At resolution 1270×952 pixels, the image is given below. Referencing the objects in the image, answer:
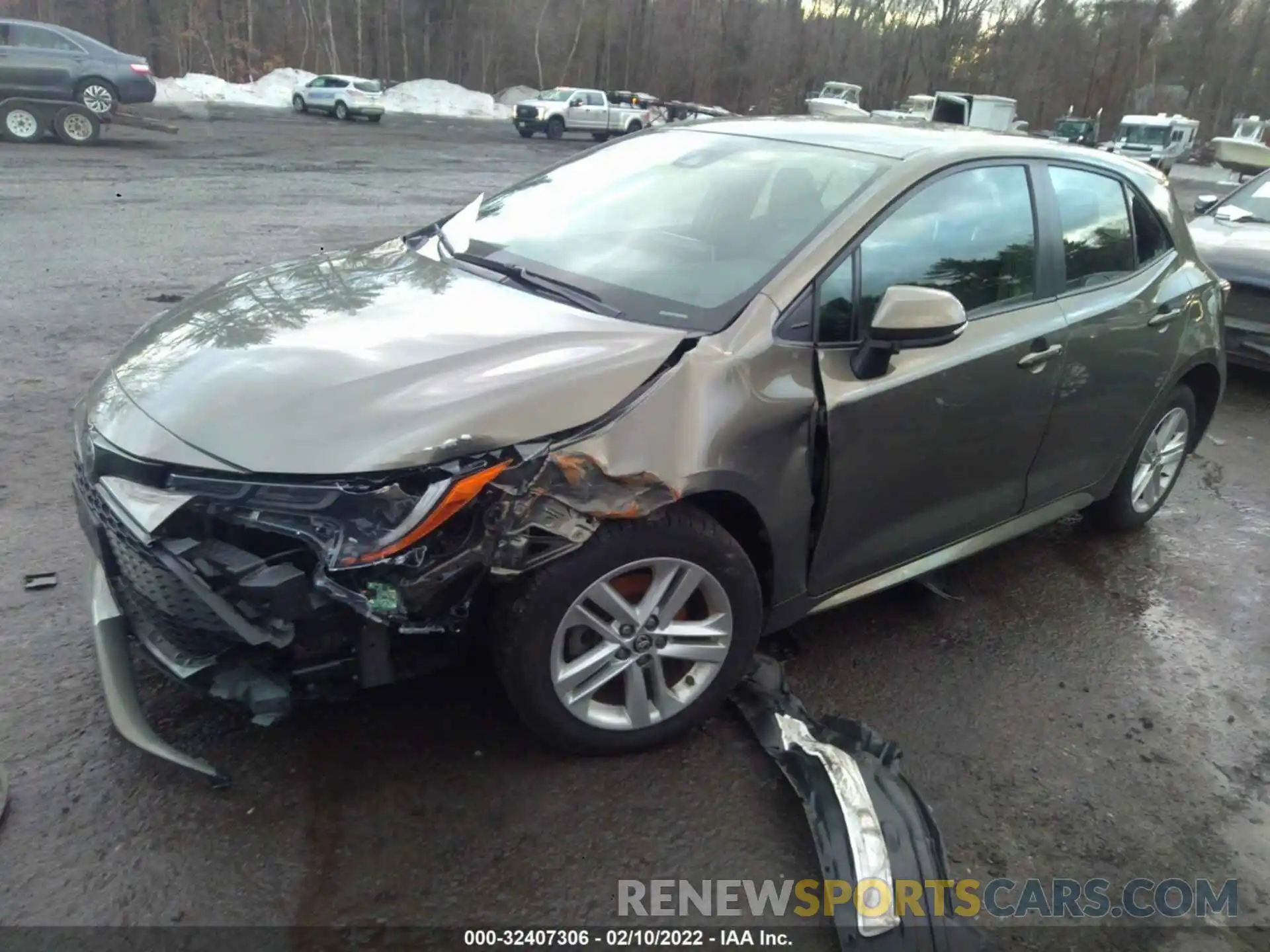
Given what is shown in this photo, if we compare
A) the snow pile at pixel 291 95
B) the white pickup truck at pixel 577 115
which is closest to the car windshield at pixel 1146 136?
the white pickup truck at pixel 577 115

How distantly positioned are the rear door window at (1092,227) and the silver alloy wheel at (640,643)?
6.63 ft

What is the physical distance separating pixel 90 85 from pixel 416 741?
19.3 metres

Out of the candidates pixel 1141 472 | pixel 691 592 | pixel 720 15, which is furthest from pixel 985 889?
pixel 720 15

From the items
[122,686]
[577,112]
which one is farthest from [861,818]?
[577,112]

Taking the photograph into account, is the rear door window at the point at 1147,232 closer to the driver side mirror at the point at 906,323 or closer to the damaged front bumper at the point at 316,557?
the driver side mirror at the point at 906,323

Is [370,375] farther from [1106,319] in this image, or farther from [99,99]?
[99,99]

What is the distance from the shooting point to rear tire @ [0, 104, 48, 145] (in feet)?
54.6

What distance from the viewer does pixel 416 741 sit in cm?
274

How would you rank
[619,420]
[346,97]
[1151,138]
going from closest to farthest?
[619,420]
[346,97]
[1151,138]

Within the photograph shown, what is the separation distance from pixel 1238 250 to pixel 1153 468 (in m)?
3.91

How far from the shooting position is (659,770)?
2.75 meters

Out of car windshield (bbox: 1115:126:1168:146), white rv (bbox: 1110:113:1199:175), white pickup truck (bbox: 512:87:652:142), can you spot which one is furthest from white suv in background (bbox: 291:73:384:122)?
car windshield (bbox: 1115:126:1168:146)

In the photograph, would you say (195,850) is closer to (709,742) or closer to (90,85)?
(709,742)

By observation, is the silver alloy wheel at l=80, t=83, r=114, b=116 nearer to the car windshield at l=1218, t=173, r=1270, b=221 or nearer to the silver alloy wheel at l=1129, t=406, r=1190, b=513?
the car windshield at l=1218, t=173, r=1270, b=221
